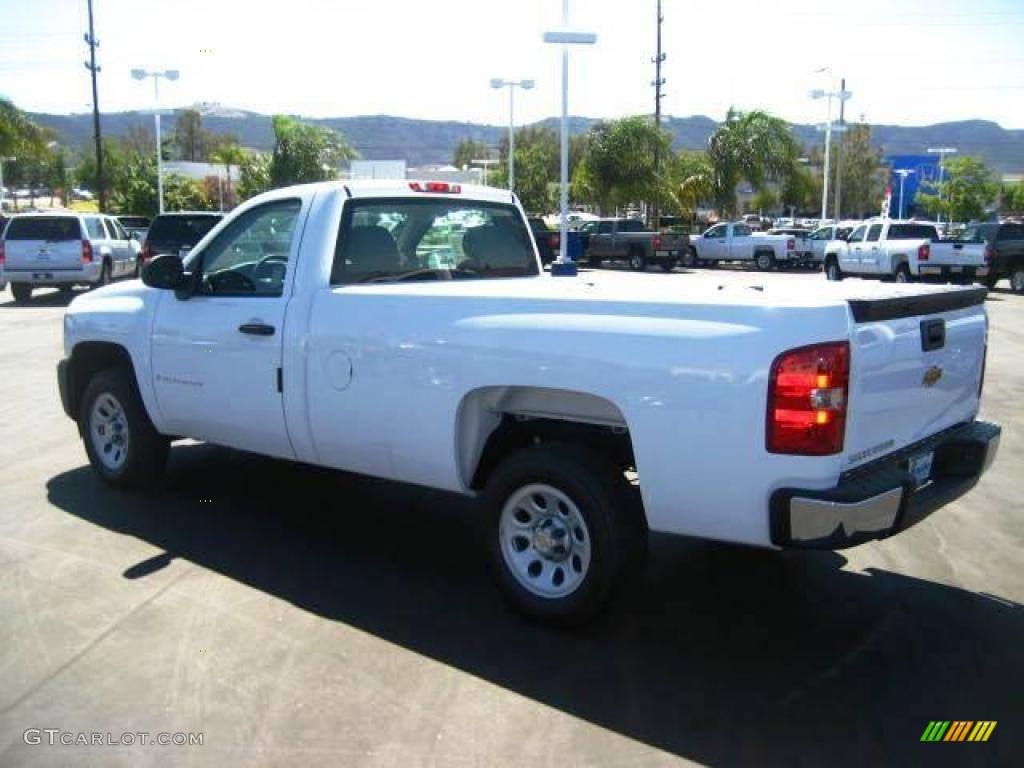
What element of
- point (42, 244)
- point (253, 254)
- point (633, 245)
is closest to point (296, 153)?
point (633, 245)

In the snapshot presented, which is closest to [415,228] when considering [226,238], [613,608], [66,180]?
[226,238]

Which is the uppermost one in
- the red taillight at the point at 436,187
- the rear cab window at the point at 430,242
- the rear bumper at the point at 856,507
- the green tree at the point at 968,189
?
the green tree at the point at 968,189

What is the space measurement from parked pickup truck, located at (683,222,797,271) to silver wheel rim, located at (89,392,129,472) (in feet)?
105

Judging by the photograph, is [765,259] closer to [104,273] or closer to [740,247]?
[740,247]

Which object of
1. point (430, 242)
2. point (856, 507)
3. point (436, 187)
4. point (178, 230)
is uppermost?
point (436, 187)

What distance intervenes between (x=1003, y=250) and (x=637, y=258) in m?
12.7

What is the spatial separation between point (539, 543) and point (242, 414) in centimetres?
203

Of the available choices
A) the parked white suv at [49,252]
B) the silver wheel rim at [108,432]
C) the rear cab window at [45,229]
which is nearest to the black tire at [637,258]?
the parked white suv at [49,252]

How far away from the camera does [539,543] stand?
4438 mm

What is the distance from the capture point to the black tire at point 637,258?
34281 millimetres

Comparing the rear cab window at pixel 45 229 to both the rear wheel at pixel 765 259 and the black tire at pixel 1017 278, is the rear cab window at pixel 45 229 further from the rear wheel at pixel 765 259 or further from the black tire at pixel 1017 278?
the rear wheel at pixel 765 259

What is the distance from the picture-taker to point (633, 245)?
113ft

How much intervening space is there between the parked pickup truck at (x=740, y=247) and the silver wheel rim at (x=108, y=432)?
32.0 meters

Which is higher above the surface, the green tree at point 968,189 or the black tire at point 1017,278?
the green tree at point 968,189
